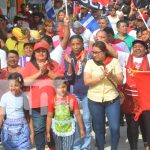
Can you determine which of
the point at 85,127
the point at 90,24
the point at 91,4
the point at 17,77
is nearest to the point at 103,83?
the point at 85,127

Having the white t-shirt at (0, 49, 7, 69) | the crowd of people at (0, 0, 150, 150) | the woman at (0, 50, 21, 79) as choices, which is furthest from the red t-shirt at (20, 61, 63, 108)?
the white t-shirt at (0, 49, 7, 69)

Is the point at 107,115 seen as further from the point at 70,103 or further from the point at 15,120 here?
the point at 15,120

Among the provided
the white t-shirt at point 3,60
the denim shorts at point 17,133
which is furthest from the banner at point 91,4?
the denim shorts at point 17,133

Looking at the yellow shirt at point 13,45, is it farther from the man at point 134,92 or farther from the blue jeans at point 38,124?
the blue jeans at point 38,124

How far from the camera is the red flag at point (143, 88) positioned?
6.75 metres

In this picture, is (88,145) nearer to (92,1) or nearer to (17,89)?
(17,89)

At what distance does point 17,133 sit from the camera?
620 cm

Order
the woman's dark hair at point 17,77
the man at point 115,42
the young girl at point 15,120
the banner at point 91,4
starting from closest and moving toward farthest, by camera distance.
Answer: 1. the woman's dark hair at point 17,77
2. the young girl at point 15,120
3. the man at point 115,42
4. the banner at point 91,4

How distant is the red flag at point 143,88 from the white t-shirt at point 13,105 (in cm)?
152

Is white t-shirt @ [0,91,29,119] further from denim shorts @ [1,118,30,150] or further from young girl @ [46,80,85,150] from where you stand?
young girl @ [46,80,85,150]

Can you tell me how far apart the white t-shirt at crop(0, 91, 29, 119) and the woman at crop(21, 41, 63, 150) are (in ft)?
0.72

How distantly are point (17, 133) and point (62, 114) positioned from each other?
0.57 m

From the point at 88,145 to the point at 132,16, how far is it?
273 inches

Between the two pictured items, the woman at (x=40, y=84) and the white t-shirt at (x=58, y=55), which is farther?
the white t-shirt at (x=58, y=55)
